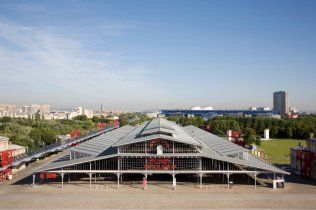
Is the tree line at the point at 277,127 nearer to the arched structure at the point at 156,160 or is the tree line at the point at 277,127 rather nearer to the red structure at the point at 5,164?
the arched structure at the point at 156,160

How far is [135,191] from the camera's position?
44.2 meters

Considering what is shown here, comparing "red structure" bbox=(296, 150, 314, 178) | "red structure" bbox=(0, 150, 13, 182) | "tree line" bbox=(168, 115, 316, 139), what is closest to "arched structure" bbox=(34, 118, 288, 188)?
"red structure" bbox=(0, 150, 13, 182)

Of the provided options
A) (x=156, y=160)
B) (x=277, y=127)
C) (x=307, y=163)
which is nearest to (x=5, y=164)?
(x=156, y=160)

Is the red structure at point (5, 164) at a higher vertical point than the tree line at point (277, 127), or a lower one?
lower

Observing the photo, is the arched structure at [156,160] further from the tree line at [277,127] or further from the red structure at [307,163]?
the tree line at [277,127]

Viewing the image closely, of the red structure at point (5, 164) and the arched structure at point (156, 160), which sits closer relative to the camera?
the arched structure at point (156, 160)

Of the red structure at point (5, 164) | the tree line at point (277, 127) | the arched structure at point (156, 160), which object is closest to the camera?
the arched structure at point (156, 160)

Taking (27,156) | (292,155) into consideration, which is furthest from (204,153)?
(27,156)

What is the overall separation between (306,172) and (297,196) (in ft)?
45.5

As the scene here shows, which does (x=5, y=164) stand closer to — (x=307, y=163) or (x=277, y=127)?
(x=307, y=163)

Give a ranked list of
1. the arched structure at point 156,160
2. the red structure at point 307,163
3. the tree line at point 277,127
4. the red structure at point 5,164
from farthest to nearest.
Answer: the tree line at point 277,127, the red structure at point 307,163, the red structure at point 5,164, the arched structure at point 156,160

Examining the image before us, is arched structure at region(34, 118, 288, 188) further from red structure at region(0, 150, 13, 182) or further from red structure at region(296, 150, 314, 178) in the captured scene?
red structure at region(296, 150, 314, 178)

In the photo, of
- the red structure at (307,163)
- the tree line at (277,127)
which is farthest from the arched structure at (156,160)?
the tree line at (277,127)

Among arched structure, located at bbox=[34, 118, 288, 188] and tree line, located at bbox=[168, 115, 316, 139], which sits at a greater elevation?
tree line, located at bbox=[168, 115, 316, 139]
